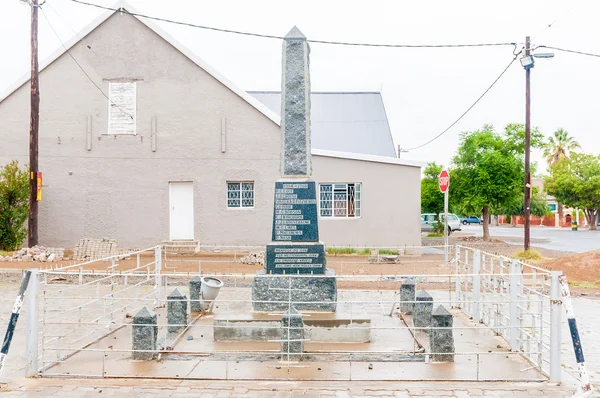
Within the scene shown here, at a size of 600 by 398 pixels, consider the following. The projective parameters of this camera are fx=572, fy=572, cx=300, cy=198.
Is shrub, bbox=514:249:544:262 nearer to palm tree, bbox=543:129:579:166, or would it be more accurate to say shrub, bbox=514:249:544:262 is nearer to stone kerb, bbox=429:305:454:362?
stone kerb, bbox=429:305:454:362

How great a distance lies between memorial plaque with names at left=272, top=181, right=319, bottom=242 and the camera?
30.3ft

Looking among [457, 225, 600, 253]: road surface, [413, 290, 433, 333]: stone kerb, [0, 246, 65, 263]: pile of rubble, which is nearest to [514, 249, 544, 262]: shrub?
[457, 225, 600, 253]: road surface

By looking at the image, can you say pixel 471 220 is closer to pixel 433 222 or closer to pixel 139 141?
pixel 433 222

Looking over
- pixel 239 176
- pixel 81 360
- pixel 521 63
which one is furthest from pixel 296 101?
pixel 521 63

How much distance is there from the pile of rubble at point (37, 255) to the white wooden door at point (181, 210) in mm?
4027

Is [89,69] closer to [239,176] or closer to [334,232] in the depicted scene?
[239,176]

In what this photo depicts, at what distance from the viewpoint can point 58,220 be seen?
21.2 meters

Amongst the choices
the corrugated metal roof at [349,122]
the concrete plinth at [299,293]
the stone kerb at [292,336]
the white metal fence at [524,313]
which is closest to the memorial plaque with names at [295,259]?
the concrete plinth at [299,293]

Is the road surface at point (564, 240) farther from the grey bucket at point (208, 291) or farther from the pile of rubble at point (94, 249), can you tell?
the grey bucket at point (208, 291)

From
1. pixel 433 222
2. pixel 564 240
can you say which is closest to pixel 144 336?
pixel 564 240

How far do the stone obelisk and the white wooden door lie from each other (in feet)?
41.0

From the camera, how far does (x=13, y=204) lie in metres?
20.5

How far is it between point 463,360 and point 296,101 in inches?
185

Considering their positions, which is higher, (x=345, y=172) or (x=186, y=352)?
(x=345, y=172)
